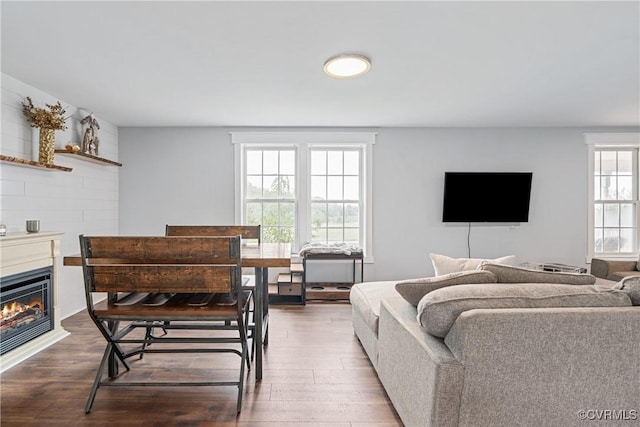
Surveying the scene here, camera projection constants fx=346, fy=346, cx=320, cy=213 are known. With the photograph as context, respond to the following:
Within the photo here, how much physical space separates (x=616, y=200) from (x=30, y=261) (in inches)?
269

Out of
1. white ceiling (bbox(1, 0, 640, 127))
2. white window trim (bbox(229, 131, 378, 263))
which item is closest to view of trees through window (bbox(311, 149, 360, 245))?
white window trim (bbox(229, 131, 378, 263))

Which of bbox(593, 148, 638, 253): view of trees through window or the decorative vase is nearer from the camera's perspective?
the decorative vase

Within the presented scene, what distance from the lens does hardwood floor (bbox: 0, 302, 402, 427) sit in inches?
72.8

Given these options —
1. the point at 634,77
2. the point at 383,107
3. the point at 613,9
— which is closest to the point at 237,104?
the point at 383,107

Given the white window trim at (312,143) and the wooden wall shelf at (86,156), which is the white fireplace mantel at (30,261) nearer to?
the wooden wall shelf at (86,156)

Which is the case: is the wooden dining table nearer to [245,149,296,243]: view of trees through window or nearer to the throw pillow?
the throw pillow

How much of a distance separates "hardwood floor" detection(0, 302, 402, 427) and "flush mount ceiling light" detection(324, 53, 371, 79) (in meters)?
2.21

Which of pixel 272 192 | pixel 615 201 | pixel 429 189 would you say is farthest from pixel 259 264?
pixel 615 201

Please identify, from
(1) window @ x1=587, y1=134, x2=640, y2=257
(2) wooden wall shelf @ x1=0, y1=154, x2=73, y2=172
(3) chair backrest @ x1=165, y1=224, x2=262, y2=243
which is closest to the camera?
(2) wooden wall shelf @ x1=0, y1=154, x2=73, y2=172

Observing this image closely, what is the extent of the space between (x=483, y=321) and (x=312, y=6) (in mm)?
1810

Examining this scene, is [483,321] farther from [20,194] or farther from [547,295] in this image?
[20,194]

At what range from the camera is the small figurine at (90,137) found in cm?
378

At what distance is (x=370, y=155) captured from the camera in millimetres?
4711

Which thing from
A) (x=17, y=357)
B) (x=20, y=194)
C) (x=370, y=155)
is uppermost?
(x=370, y=155)
